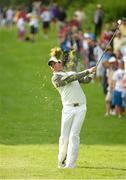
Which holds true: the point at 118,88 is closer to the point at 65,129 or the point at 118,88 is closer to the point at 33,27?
the point at 65,129

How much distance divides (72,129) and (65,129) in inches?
7.3

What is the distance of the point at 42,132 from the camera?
23844mm

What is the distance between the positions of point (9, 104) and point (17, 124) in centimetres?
473

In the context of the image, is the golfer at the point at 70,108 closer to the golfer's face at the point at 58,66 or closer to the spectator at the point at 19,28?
the golfer's face at the point at 58,66

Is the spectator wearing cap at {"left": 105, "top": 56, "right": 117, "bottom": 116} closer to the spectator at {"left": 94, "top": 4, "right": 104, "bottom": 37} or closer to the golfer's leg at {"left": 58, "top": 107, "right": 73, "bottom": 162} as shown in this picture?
the golfer's leg at {"left": 58, "top": 107, "right": 73, "bottom": 162}

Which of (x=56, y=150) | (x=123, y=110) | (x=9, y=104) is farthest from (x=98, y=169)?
(x=9, y=104)

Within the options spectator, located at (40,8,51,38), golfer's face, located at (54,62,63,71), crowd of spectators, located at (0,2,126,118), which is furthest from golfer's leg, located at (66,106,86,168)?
spectator, located at (40,8,51,38)

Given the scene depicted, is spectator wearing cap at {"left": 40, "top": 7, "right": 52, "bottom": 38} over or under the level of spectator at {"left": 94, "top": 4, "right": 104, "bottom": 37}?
under

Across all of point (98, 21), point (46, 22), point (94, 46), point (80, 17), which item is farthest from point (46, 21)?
point (94, 46)

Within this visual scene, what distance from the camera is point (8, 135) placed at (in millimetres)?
23516

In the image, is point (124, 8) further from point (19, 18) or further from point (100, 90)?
point (100, 90)

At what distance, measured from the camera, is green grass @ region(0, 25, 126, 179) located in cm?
1659

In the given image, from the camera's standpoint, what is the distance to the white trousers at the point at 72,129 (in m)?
16.8

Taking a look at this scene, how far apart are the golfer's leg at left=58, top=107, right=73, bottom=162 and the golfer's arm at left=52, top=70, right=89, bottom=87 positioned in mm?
492
